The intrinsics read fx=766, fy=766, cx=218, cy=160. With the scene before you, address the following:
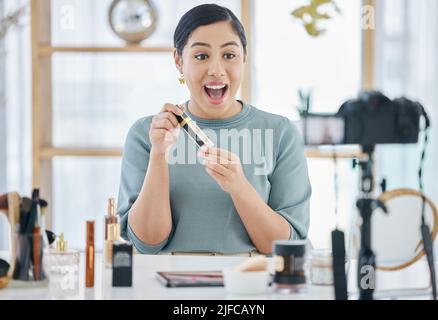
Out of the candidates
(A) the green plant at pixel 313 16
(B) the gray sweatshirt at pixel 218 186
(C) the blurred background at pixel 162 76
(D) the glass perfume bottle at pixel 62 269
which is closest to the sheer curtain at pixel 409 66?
(C) the blurred background at pixel 162 76

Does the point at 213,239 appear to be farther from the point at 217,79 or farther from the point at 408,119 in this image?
the point at 408,119

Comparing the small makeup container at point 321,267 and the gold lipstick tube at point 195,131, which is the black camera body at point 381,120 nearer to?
the small makeup container at point 321,267

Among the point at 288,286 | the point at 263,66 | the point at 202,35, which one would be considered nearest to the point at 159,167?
the point at 202,35

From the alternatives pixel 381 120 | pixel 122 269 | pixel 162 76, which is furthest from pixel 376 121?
pixel 162 76

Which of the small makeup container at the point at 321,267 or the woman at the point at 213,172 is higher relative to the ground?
the woman at the point at 213,172

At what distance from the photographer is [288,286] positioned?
835mm

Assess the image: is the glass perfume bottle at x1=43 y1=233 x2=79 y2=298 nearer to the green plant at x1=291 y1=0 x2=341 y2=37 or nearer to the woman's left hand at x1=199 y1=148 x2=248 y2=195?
the woman's left hand at x1=199 y1=148 x2=248 y2=195

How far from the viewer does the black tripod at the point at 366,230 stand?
69 centimetres

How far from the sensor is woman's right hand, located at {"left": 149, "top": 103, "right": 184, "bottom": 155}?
3.64 ft

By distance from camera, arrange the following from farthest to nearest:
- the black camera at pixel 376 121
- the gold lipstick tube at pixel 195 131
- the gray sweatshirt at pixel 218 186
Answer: the gray sweatshirt at pixel 218 186, the gold lipstick tube at pixel 195 131, the black camera at pixel 376 121

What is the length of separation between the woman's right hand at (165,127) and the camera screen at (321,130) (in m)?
0.41

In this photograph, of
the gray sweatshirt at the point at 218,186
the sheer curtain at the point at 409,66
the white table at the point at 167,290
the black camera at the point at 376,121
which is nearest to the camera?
the black camera at the point at 376,121

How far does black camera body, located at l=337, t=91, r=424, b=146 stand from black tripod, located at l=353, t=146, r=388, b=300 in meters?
0.01

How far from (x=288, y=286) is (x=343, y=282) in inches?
3.4
